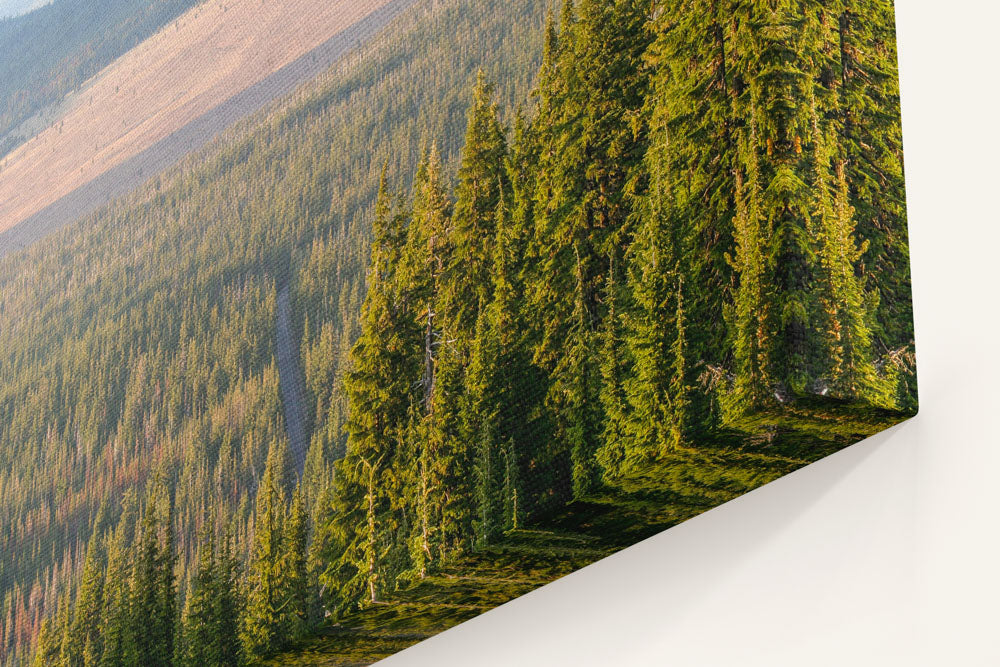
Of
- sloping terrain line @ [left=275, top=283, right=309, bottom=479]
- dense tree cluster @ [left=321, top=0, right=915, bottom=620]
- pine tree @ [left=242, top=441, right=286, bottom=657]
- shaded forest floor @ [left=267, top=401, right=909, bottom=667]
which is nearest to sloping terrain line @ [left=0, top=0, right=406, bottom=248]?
dense tree cluster @ [left=321, top=0, right=915, bottom=620]

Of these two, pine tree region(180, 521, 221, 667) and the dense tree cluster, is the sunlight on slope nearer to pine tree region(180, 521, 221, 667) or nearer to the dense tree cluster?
the dense tree cluster

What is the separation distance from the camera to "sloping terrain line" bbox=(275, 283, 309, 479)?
5.39m

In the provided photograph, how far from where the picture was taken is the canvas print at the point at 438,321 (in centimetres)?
516

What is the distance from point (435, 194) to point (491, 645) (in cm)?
195

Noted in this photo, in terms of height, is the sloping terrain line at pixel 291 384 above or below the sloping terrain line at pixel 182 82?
below

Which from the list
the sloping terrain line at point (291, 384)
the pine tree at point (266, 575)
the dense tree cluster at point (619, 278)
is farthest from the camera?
the sloping terrain line at point (291, 384)

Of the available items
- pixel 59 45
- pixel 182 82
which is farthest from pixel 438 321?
pixel 59 45

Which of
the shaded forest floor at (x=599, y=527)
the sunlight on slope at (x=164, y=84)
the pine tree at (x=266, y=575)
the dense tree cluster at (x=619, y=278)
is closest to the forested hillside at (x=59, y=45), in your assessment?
the sunlight on slope at (x=164, y=84)

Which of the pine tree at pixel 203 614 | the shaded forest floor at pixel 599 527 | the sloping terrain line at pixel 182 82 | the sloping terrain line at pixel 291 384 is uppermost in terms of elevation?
the sloping terrain line at pixel 182 82

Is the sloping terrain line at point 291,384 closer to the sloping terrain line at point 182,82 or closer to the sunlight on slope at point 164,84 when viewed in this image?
the sloping terrain line at point 182,82

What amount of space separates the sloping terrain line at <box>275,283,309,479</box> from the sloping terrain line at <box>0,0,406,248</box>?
936 mm

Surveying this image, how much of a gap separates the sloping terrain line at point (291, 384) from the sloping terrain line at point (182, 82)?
94 centimetres

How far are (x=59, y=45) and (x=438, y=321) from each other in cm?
255

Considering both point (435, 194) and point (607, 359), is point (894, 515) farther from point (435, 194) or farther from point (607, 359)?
point (435, 194)
